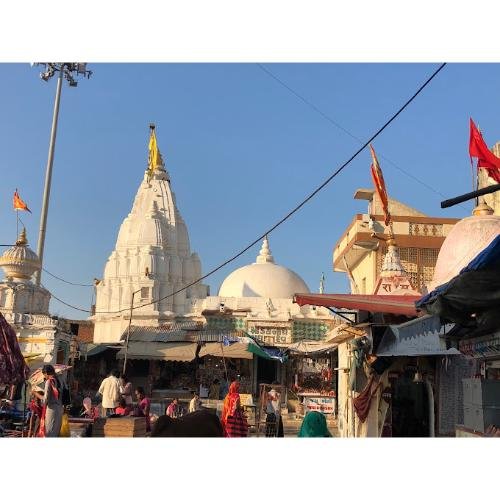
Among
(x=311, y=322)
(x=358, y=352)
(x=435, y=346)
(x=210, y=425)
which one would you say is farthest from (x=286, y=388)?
(x=210, y=425)

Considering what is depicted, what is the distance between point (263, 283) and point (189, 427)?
34.3 m

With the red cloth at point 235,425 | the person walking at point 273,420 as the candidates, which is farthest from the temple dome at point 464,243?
the person walking at point 273,420

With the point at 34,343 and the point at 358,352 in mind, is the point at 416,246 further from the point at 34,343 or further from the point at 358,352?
the point at 34,343

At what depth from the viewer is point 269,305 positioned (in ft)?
96.2

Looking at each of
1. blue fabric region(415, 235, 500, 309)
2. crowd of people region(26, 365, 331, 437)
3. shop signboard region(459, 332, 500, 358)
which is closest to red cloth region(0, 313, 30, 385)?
crowd of people region(26, 365, 331, 437)

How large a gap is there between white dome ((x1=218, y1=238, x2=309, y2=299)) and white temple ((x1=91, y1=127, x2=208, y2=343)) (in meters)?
2.51

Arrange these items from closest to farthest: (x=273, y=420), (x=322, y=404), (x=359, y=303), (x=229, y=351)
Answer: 1. (x=359, y=303)
2. (x=273, y=420)
3. (x=322, y=404)
4. (x=229, y=351)

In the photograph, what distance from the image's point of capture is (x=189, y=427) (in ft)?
13.5

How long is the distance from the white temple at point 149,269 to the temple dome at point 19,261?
31.6ft

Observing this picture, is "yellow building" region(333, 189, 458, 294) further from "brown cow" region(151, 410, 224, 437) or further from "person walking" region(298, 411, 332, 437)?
"brown cow" region(151, 410, 224, 437)

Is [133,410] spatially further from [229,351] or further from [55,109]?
[55,109]

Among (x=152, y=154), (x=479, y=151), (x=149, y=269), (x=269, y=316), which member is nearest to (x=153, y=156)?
(x=152, y=154)

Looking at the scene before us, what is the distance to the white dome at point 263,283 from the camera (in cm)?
3794

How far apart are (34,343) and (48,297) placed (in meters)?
2.99
